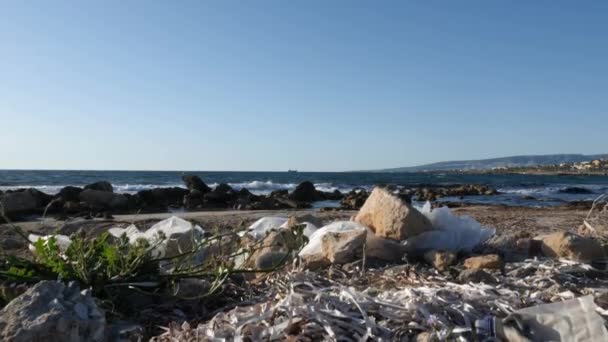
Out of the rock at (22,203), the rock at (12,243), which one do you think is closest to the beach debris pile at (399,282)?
the rock at (12,243)

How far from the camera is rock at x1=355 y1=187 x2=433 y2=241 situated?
3049mm

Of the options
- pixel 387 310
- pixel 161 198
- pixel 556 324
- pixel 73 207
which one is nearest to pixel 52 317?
pixel 387 310

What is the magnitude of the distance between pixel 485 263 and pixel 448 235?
1.63ft

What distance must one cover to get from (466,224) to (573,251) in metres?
0.61

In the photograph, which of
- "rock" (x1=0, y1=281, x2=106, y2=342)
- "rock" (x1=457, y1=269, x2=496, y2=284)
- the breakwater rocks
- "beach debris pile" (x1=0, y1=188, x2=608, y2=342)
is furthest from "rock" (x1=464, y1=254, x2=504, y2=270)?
the breakwater rocks

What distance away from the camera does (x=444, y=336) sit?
170 cm

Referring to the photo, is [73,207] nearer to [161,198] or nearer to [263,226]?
[161,198]

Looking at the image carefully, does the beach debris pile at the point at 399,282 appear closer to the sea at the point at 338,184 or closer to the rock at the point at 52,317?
the rock at the point at 52,317

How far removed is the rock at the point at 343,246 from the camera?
2791 mm

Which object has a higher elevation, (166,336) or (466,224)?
(466,224)

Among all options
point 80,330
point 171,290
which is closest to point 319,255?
point 171,290

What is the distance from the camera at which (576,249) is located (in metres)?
2.78

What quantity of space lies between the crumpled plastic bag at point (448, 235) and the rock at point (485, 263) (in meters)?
0.28

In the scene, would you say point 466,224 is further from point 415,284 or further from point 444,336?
point 444,336
